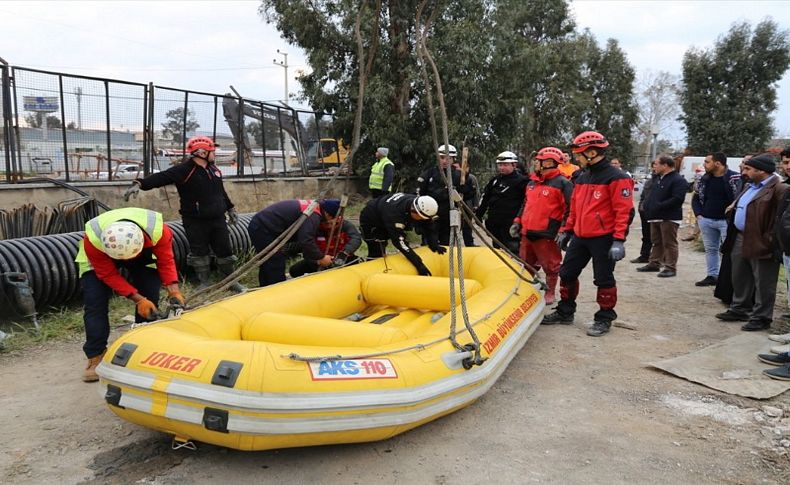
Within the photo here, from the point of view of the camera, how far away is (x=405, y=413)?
2.70 meters

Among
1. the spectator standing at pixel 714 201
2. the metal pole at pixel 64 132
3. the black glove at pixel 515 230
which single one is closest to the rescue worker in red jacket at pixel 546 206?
the black glove at pixel 515 230

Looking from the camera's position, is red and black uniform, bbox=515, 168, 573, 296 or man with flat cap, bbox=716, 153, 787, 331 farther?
red and black uniform, bbox=515, 168, 573, 296

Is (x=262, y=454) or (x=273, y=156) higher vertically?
(x=273, y=156)

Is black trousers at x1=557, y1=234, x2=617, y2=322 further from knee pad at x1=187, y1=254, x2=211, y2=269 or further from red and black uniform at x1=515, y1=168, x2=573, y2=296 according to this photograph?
knee pad at x1=187, y1=254, x2=211, y2=269

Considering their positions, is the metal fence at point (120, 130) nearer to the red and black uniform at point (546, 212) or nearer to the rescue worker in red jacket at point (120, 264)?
the rescue worker in red jacket at point (120, 264)

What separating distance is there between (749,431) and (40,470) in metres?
3.74

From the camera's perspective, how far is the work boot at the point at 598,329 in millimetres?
4616

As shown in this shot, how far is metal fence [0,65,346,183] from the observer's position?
6715 millimetres

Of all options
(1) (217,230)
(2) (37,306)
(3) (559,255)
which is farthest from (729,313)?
(2) (37,306)

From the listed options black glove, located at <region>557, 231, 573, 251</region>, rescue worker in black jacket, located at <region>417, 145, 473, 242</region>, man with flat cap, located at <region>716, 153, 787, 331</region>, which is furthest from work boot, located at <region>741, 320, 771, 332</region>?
rescue worker in black jacket, located at <region>417, 145, 473, 242</region>

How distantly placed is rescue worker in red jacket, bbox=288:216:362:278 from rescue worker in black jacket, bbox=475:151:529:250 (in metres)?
1.50

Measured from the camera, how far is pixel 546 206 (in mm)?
5047

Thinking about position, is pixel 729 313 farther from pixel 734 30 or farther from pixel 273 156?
pixel 734 30

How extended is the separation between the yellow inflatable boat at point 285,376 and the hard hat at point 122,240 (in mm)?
520
